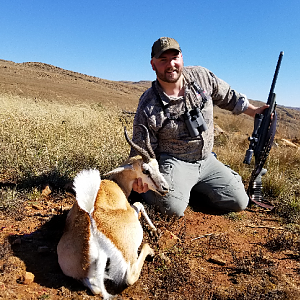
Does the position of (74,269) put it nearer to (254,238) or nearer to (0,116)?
(254,238)

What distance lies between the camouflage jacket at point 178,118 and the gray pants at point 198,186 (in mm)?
199

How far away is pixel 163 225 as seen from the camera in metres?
4.36

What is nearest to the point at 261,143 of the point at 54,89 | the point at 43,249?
the point at 43,249

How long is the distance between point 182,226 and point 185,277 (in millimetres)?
1287

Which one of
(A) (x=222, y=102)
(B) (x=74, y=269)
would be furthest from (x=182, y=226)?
(A) (x=222, y=102)

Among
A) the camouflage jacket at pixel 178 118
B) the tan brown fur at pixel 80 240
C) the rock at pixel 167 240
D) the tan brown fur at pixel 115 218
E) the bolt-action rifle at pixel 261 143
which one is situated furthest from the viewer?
the bolt-action rifle at pixel 261 143

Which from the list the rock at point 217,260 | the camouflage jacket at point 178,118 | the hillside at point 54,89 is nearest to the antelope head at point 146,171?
the camouflage jacket at point 178,118

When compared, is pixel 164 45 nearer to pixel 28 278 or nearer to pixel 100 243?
pixel 100 243

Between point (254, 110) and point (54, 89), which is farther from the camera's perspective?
point (54, 89)

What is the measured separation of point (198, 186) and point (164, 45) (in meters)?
2.49

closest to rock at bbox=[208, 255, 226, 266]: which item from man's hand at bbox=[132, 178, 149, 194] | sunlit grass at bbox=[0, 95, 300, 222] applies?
man's hand at bbox=[132, 178, 149, 194]

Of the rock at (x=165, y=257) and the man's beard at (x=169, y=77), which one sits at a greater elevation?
the man's beard at (x=169, y=77)

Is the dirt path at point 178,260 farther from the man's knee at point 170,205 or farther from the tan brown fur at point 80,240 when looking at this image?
the tan brown fur at point 80,240

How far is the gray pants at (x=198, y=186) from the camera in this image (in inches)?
180
